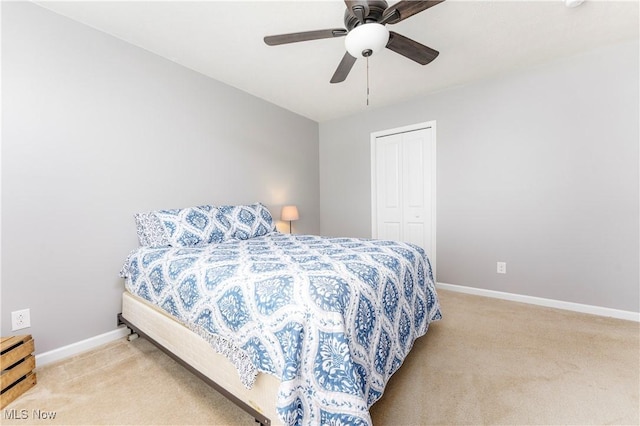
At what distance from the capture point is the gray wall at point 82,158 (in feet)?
5.68

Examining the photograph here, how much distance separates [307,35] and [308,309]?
1605mm

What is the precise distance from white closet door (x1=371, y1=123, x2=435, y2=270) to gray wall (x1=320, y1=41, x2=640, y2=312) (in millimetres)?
134

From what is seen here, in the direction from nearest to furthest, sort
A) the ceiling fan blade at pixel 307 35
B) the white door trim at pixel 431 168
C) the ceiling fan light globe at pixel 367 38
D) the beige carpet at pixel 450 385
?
the beige carpet at pixel 450 385 → the ceiling fan light globe at pixel 367 38 → the ceiling fan blade at pixel 307 35 → the white door trim at pixel 431 168

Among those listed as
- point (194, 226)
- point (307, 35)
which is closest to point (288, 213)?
point (194, 226)

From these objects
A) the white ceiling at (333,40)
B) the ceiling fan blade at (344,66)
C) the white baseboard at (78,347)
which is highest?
the white ceiling at (333,40)

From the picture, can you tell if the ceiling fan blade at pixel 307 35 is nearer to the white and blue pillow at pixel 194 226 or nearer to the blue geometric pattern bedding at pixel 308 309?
the blue geometric pattern bedding at pixel 308 309

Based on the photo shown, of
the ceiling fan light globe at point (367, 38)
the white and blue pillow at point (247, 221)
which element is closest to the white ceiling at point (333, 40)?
the ceiling fan light globe at point (367, 38)

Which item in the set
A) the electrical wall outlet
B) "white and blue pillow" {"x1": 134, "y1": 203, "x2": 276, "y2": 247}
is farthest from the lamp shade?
the electrical wall outlet

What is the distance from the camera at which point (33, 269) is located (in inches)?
70.0

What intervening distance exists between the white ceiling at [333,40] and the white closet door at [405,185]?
27.6 inches

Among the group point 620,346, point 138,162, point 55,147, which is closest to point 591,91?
point 620,346

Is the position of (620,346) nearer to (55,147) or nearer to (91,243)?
(91,243)

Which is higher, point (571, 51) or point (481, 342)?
point (571, 51)

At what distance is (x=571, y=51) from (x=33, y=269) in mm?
4592
